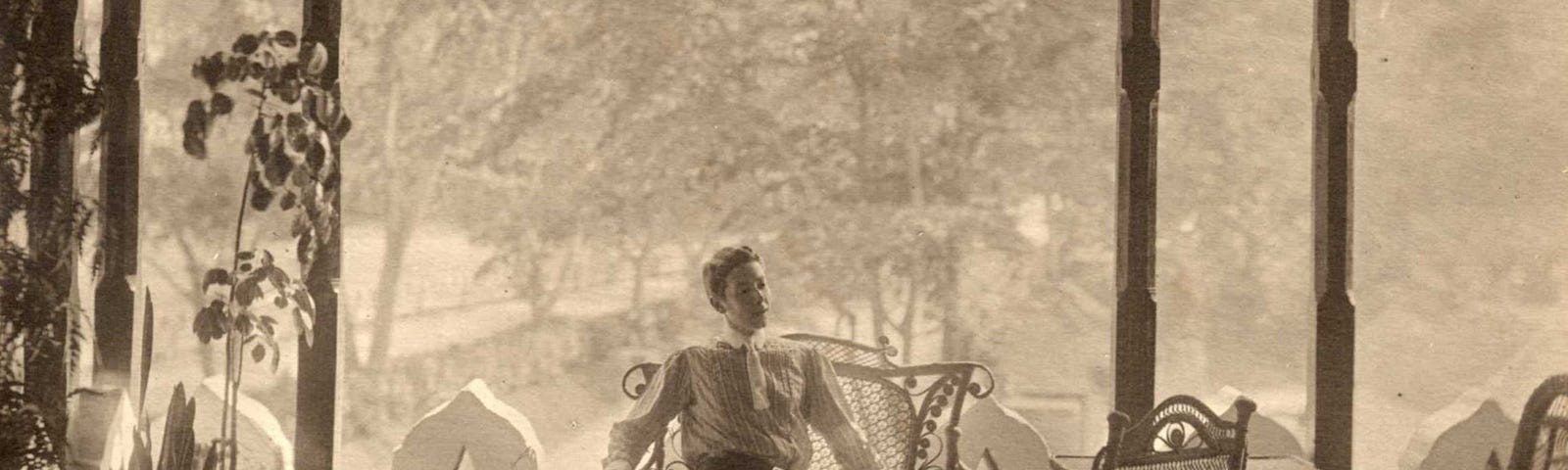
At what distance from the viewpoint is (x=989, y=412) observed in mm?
4492

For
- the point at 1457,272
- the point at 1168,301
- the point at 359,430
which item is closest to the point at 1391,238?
the point at 1457,272

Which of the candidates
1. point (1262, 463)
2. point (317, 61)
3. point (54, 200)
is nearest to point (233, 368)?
point (54, 200)

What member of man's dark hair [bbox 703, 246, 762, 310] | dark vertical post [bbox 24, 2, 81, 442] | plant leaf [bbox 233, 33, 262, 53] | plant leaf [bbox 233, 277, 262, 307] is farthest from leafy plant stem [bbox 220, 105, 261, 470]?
man's dark hair [bbox 703, 246, 762, 310]

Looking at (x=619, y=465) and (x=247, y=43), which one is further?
(x=247, y=43)

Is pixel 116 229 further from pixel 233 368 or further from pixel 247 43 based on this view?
pixel 247 43

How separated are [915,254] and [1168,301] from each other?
2.59 ft

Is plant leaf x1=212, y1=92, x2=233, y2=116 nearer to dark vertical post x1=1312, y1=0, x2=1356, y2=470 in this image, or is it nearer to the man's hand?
the man's hand

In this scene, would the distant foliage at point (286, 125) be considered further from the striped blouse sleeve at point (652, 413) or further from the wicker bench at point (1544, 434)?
the wicker bench at point (1544, 434)

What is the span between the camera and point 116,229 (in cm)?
434

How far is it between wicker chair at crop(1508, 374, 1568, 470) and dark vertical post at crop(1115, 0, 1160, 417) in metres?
1.07

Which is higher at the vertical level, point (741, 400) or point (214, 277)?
point (214, 277)

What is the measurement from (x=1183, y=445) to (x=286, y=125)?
2.70 metres

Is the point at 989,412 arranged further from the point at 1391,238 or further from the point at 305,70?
the point at 305,70

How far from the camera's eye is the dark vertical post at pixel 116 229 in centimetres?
433
